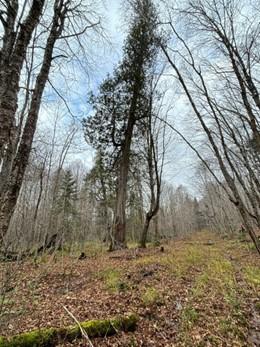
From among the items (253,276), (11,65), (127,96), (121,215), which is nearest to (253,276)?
(253,276)

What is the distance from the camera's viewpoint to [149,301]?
4512 mm

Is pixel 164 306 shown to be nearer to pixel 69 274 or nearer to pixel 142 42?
pixel 69 274

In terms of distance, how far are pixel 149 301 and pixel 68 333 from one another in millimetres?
1800

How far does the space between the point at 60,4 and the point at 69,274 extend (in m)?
6.87

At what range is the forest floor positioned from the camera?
330cm

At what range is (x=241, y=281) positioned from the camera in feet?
Answer: 18.9

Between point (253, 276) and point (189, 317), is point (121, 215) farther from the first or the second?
point (189, 317)

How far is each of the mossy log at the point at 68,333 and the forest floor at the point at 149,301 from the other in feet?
0.33

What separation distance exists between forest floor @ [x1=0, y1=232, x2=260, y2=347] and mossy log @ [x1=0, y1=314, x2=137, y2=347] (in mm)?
100

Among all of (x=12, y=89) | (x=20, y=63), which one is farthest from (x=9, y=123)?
(x=20, y=63)

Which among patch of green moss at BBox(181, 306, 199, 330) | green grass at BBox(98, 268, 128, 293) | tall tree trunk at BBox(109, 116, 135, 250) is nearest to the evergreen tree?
tall tree trunk at BBox(109, 116, 135, 250)

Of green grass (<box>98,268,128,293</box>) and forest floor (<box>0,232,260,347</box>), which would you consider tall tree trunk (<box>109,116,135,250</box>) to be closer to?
Result: forest floor (<box>0,232,260,347</box>)

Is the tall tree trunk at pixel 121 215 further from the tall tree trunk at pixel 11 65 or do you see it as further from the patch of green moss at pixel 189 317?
the tall tree trunk at pixel 11 65

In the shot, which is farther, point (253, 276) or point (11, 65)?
point (253, 276)
